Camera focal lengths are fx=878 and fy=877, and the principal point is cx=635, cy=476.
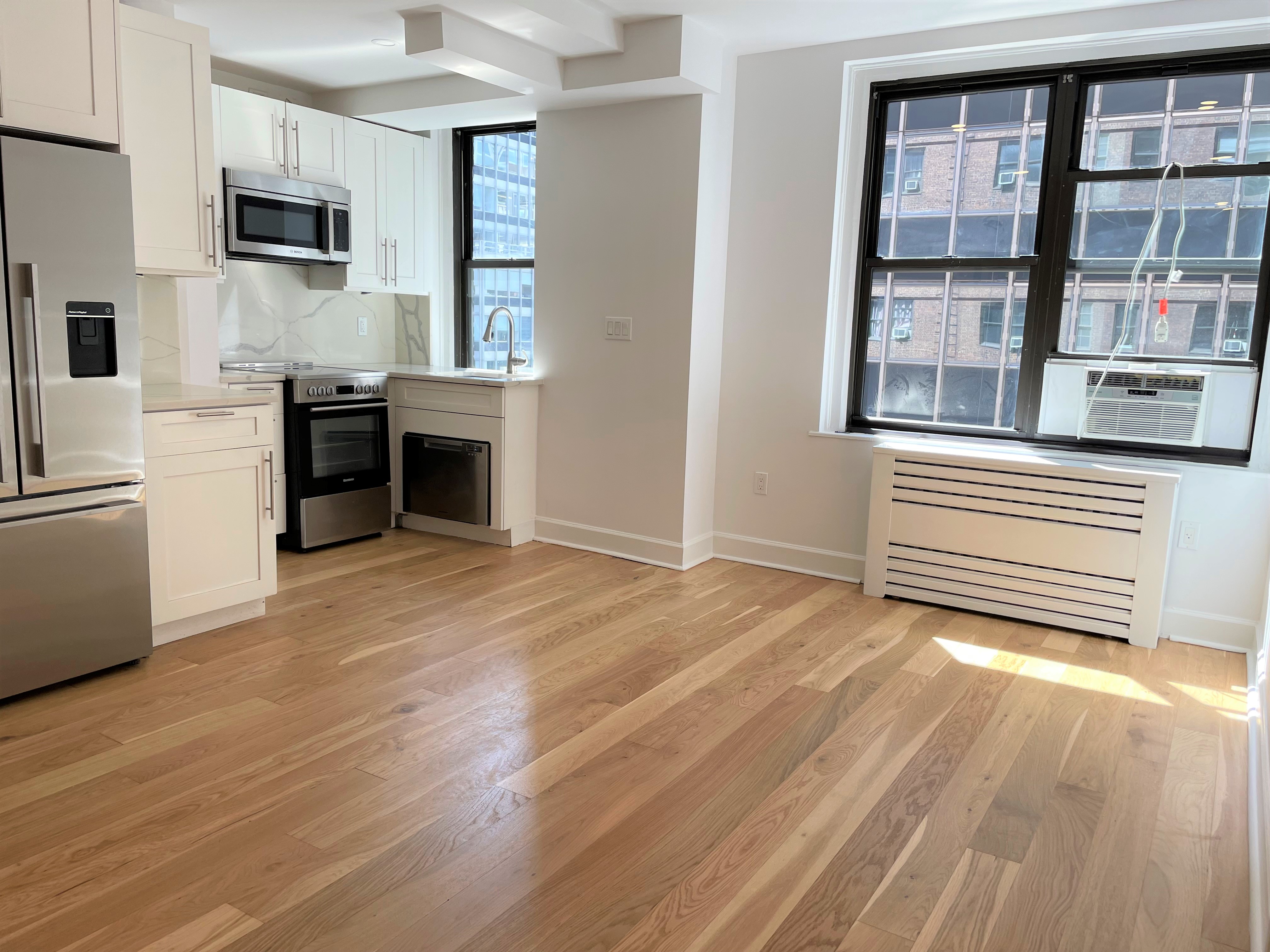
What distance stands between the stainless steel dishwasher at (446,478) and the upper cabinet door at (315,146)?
1.44m

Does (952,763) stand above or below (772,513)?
below

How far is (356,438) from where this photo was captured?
4648mm

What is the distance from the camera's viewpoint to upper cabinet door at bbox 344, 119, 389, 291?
485 centimetres

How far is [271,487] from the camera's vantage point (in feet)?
10.9

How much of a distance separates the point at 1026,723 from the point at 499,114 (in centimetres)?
388

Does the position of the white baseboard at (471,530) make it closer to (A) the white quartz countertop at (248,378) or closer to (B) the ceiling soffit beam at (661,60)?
(A) the white quartz countertop at (248,378)

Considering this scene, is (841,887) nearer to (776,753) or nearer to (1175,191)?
(776,753)

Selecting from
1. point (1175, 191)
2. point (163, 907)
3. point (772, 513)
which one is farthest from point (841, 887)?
point (1175, 191)

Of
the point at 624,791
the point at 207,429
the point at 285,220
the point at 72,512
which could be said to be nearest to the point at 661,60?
the point at 285,220

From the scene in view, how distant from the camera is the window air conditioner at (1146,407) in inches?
138

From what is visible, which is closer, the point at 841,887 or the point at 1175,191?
the point at 841,887

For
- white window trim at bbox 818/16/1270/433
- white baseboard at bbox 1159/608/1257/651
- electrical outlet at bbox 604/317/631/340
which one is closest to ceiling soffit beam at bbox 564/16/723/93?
white window trim at bbox 818/16/1270/433

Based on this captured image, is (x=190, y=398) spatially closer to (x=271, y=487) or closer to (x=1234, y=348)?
(x=271, y=487)

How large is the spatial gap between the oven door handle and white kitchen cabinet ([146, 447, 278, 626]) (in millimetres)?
1091
